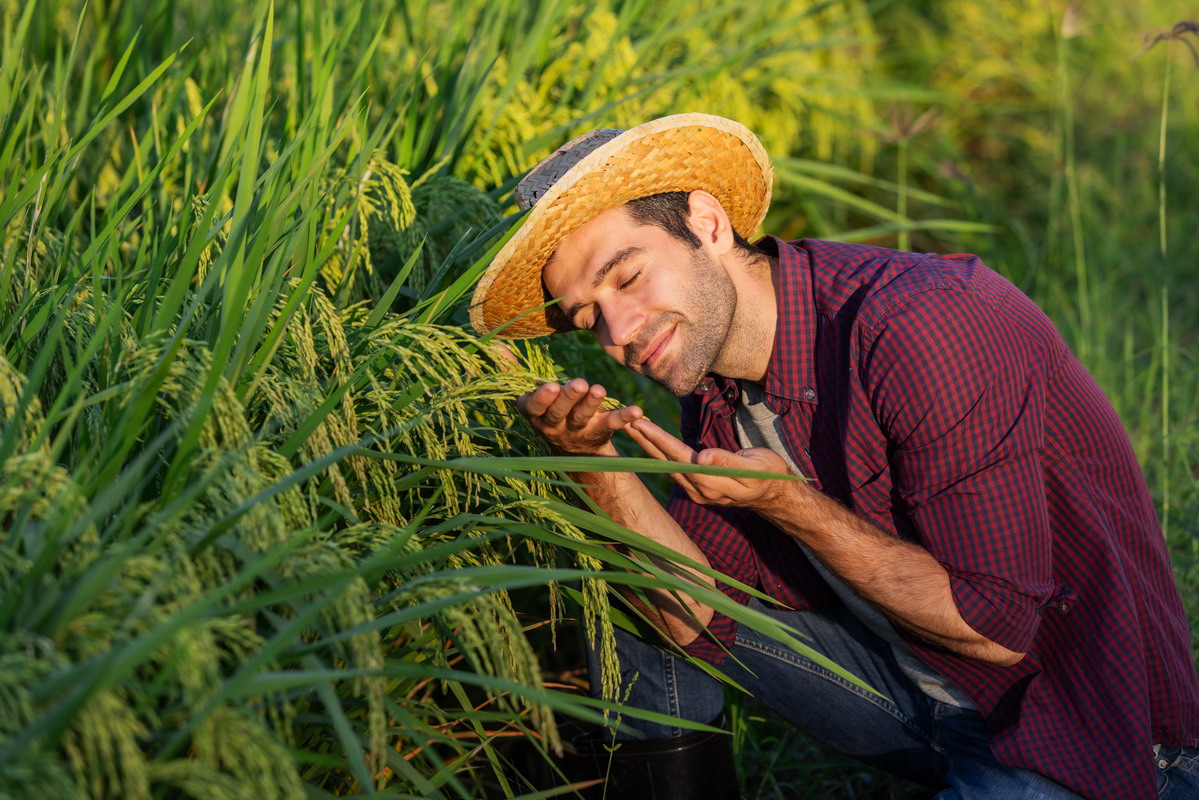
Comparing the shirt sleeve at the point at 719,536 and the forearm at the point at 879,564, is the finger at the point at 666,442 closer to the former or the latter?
the forearm at the point at 879,564

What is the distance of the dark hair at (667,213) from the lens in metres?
2.13

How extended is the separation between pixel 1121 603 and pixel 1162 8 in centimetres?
536

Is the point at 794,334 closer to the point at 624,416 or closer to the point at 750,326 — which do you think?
the point at 750,326

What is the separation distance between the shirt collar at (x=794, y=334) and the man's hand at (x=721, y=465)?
1.28ft

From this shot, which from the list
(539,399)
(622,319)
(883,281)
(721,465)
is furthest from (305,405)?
(883,281)

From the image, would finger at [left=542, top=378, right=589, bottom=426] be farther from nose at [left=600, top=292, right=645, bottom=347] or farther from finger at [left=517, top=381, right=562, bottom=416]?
nose at [left=600, top=292, right=645, bottom=347]

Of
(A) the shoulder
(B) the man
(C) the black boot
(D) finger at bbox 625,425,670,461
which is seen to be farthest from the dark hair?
(C) the black boot

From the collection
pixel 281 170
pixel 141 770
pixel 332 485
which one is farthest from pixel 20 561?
pixel 281 170

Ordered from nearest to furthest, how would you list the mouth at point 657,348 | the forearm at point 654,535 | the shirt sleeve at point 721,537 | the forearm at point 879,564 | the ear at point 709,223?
the forearm at point 879,564, the forearm at point 654,535, the mouth at point 657,348, the ear at point 709,223, the shirt sleeve at point 721,537

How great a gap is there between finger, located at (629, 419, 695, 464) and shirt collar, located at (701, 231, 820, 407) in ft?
1.61

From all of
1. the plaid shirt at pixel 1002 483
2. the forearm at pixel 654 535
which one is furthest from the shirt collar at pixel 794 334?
the forearm at pixel 654 535

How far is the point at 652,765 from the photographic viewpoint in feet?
7.07

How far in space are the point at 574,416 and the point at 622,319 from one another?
40 centimetres

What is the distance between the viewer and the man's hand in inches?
65.4
